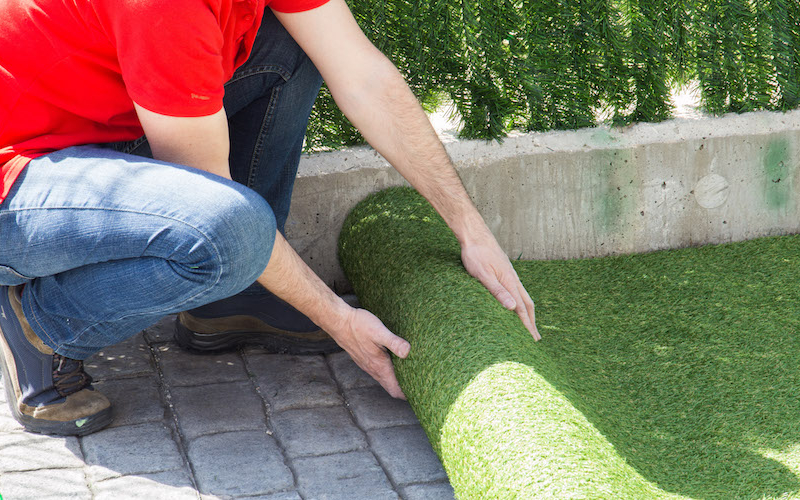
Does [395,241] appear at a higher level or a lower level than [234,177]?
lower

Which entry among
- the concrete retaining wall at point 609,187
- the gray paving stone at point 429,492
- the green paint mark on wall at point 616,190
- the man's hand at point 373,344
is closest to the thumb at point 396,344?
the man's hand at point 373,344

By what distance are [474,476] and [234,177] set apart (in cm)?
133

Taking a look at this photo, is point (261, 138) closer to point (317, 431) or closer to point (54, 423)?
point (317, 431)

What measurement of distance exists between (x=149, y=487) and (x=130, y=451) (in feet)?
0.59

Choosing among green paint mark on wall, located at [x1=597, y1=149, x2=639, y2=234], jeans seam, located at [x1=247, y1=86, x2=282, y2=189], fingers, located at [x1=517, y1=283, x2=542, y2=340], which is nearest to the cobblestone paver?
fingers, located at [x1=517, y1=283, x2=542, y2=340]

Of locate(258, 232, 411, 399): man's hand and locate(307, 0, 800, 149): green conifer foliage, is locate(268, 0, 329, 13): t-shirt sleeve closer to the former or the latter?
locate(258, 232, 411, 399): man's hand

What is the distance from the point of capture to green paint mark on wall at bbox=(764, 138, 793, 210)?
3.61 meters

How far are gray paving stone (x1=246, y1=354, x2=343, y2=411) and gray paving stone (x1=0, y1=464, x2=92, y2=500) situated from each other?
0.61 m

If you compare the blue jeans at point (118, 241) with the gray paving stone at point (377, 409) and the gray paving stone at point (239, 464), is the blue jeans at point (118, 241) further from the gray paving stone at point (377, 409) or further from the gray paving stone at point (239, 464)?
the gray paving stone at point (377, 409)

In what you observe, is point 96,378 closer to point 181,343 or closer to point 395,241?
point 181,343

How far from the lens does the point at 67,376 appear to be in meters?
2.43

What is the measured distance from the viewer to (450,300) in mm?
2455

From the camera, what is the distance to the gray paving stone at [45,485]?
216 centimetres

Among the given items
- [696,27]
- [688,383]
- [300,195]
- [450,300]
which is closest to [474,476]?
[450,300]
